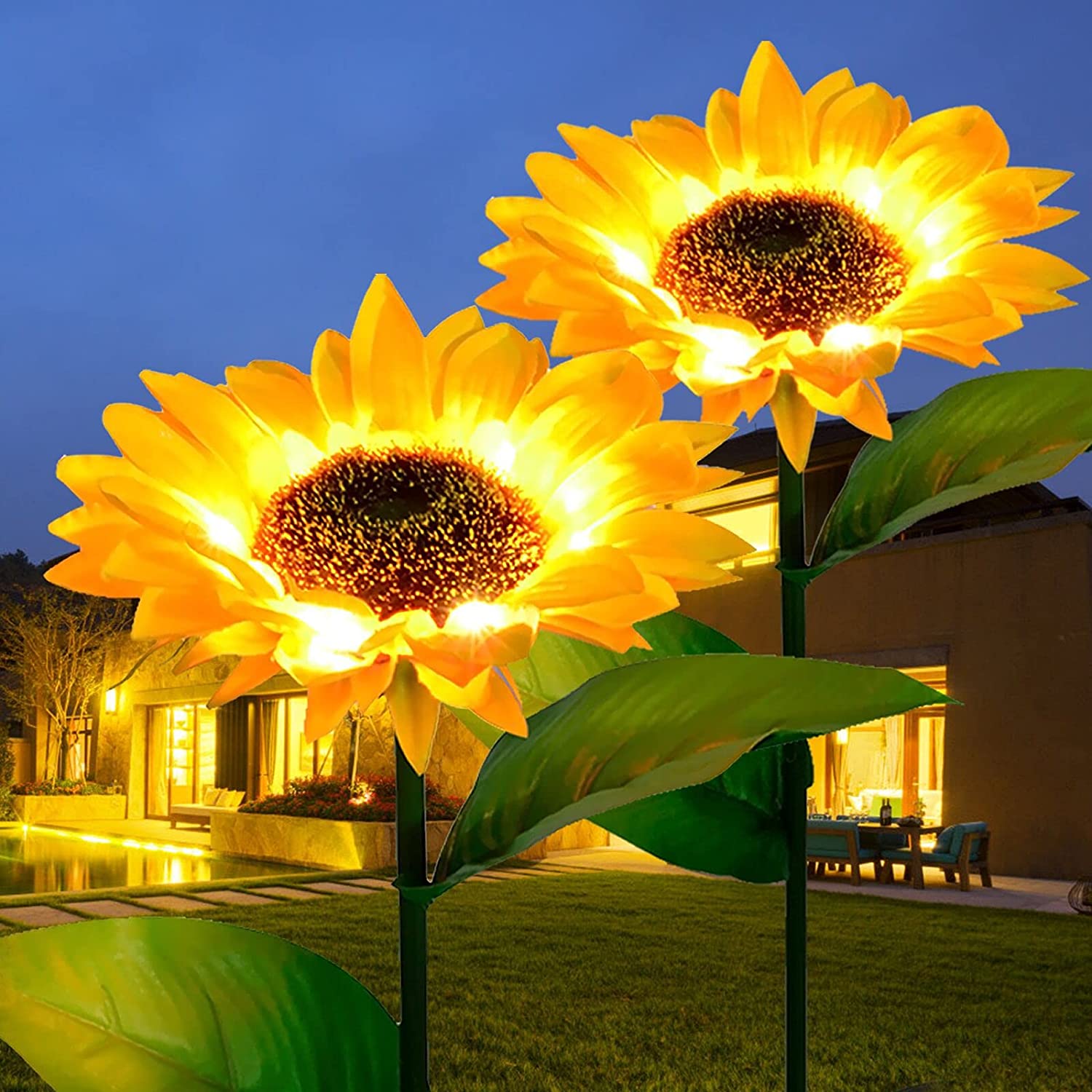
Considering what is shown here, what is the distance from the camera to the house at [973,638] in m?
13.5

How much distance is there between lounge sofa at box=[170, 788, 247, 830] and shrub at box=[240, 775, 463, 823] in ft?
15.1

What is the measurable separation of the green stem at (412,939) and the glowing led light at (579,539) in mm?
118

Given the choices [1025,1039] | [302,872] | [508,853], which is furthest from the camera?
[302,872]

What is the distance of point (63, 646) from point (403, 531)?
26977 mm

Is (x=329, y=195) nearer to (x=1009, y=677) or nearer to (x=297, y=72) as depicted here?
(x=297, y=72)

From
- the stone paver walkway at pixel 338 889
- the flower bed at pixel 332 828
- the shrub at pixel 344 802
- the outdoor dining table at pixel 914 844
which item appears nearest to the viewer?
the stone paver walkway at pixel 338 889

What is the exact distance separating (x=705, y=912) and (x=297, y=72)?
384 ft

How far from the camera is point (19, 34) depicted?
11056cm

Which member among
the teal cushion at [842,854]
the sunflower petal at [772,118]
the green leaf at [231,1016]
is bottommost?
the teal cushion at [842,854]

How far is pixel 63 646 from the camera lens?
83.7 feet

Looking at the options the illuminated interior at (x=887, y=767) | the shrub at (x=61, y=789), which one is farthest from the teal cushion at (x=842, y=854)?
the shrub at (x=61, y=789)

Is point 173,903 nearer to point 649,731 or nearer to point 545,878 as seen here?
point 545,878

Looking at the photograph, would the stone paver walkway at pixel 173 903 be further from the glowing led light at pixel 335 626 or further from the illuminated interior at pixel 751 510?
the glowing led light at pixel 335 626

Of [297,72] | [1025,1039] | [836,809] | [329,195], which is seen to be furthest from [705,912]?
[297,72]
